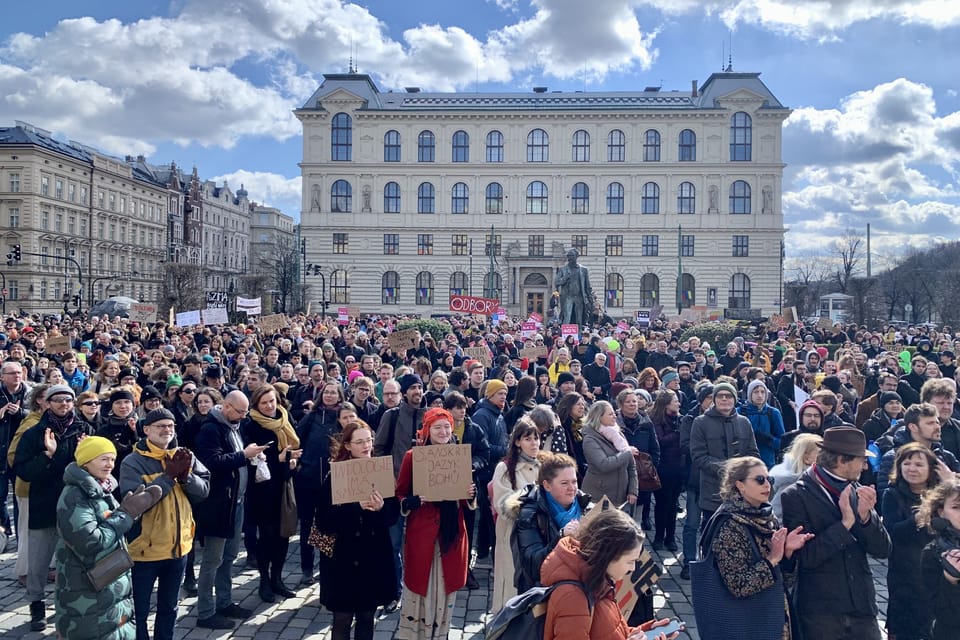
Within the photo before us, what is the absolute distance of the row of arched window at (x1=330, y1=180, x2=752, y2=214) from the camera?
5650 centimetres

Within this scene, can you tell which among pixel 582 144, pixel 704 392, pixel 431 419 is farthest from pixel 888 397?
pixel 582 144

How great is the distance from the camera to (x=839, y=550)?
428 centimetres

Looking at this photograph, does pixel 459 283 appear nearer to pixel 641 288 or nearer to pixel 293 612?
pixel 641 288

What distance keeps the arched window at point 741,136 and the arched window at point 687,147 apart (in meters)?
2.93

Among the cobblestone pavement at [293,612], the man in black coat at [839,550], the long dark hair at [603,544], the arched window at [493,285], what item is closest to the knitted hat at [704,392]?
the cobblestone pavement at [293,612]

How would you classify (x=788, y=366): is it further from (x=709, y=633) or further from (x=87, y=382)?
(x=87, y=382)

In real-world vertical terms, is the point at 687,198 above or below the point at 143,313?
above

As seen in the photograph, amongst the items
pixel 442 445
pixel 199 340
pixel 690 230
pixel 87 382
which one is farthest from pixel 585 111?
pixel 442 445

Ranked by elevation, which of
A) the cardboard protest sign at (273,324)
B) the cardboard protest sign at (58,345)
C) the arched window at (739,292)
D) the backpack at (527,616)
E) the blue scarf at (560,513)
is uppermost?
the arched window at (739,292)

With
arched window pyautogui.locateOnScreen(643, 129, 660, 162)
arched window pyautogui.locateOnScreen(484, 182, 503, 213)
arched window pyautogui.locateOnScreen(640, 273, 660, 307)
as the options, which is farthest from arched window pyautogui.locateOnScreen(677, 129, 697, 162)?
arched window pyautogui.locateOnScreen(484, 182, 503, 213)

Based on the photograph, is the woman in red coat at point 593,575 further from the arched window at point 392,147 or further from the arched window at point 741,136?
the arched window at point 741,136

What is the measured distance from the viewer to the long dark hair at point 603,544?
3.17m

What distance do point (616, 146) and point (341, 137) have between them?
22.0 m

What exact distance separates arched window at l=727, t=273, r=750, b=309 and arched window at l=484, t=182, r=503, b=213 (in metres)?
19.4
